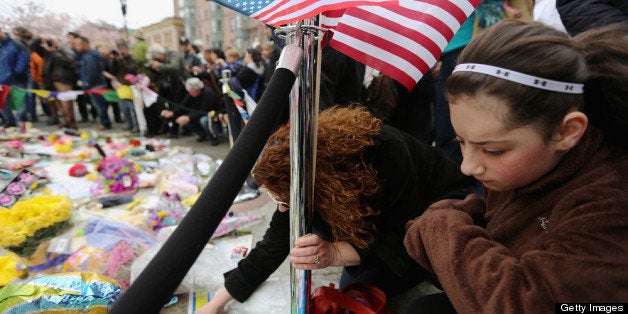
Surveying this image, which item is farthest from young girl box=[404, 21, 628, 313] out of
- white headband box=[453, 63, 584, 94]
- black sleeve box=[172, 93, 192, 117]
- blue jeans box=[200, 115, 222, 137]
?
black sleeve box=[172, 93, 192, 117]

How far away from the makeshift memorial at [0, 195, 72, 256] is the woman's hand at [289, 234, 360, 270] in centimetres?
200

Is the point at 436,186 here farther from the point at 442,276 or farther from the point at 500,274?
the point at 500,274

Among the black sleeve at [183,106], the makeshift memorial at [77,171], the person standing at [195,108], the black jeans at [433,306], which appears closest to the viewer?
the black jeans at [433,306]

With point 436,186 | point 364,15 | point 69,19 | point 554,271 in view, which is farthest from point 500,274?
point 69,19

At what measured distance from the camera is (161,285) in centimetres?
51

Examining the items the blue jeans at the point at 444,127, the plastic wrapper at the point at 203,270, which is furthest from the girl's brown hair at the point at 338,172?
the blue jeans at the point at 444,127

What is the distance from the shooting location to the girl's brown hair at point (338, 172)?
1.22m

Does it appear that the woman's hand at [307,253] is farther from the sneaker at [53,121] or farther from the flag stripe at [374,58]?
the sneaker at [53,121]

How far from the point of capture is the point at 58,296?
1.45m

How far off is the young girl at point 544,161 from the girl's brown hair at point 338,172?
422 mm

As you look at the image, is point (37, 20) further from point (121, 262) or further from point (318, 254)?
point (318, 254)

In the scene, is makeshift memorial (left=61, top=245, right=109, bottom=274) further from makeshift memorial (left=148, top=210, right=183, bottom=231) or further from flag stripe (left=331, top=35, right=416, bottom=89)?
flag stripe (left=331, top=35, right=416, bottom=89)

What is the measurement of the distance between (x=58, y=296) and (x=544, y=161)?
178 cm

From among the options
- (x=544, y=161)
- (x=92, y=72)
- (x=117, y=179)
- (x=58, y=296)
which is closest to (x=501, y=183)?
(x=544, y=161)
